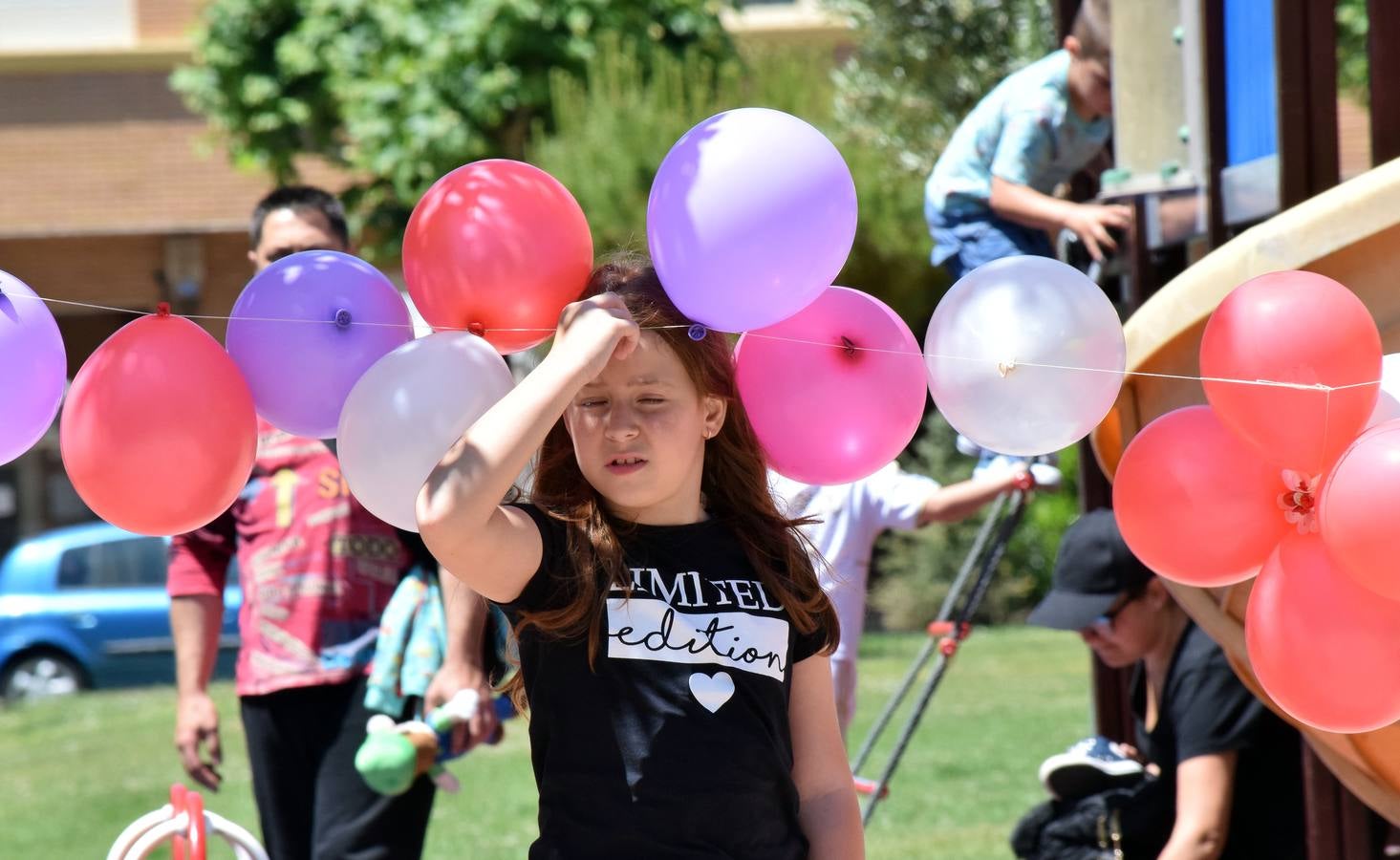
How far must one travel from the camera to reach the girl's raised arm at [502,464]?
229cm

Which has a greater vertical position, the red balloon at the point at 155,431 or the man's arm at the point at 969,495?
the red balloon at the point at 155,431

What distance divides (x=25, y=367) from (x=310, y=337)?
17.2 inches

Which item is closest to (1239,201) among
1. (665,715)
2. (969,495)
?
Result: (969,495)

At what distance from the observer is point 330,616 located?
3.88 m

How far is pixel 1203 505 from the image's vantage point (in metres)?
2.67

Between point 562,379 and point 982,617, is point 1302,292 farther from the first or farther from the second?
point 982,617

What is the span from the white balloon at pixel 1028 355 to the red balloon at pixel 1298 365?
0.19m

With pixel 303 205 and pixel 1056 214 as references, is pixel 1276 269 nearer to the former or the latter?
pixel 1056 214

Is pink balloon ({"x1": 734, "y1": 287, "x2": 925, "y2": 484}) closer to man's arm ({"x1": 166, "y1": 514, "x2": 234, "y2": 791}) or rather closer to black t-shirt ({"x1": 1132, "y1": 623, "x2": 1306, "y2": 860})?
black t-shirt ({"x1": 1132, "y1": 623, "x2": 1306, "y2": 860})

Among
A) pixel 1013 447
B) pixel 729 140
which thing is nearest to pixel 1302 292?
pixel 1013 447

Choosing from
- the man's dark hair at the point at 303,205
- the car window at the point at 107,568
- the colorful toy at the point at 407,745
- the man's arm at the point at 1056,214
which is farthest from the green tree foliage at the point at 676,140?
the colorful toy at the point at 407,745

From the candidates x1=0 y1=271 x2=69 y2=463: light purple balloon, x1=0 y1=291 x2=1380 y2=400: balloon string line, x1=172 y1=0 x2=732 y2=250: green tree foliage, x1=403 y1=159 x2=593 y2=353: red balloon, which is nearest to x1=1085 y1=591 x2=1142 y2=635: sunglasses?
x1=0 y1=291 x2=1380 y2=400: balloon string line

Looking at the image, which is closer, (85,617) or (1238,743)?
(1238,743)

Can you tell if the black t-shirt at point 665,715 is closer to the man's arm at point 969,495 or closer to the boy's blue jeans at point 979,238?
the man's arm at point 969,495
